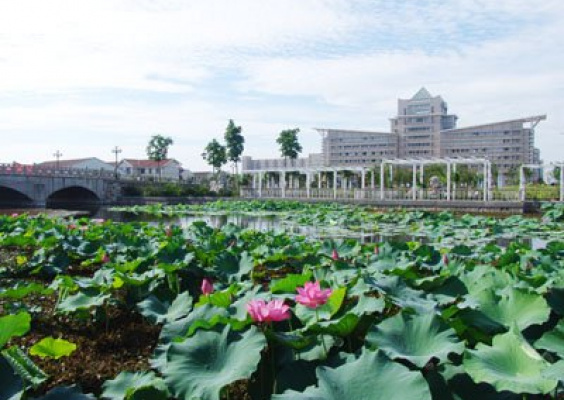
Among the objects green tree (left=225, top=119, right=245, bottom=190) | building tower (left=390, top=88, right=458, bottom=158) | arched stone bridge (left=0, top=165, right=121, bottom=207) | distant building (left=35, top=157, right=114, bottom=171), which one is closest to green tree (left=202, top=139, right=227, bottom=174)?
green tree (left=225, top=119, right=245, bottom=190)

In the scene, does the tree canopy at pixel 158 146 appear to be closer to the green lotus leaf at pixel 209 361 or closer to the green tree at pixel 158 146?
the green tree at pixel 158 146

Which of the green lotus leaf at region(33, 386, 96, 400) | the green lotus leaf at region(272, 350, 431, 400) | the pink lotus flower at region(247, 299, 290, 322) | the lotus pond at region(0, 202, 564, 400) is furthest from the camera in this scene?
the pink lotus flower at region(247, 299, 290, 322)

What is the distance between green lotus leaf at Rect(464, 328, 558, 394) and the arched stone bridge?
125ft

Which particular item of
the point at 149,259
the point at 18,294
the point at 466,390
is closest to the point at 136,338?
the point at 18,294

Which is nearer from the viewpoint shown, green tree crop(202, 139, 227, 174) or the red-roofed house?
green tree crop(202, 139, 227, 174)

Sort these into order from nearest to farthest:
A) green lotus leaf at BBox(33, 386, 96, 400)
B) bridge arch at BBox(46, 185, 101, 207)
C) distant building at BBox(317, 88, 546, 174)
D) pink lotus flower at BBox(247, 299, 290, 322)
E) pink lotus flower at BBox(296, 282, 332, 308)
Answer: green lotus leaf at BBox(33, 386, 96, 400) → pink lotus flower at BBox(247, 299, 290, 322) → pink lotus flower at BBox(296, 282, 332, 308) → bridge arch at BBox(46, 185, 101, 207) → distant building at BBox(317, 88, 546, 174)

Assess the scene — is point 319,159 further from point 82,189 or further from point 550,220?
point 550,220

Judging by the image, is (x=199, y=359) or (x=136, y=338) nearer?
(x=199, y=359)

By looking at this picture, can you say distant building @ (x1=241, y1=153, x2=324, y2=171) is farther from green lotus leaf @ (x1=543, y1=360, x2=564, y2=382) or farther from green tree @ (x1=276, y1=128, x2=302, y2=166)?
green lotus leaf @ (x1=543, y1=360, x2=564, y2=382)

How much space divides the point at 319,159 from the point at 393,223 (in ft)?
263

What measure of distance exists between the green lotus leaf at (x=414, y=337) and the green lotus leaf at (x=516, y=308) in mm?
530

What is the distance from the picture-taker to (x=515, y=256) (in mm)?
5305

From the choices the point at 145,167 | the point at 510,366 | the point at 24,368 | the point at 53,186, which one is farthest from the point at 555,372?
the point at 145,167

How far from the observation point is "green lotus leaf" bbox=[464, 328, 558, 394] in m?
1.59
